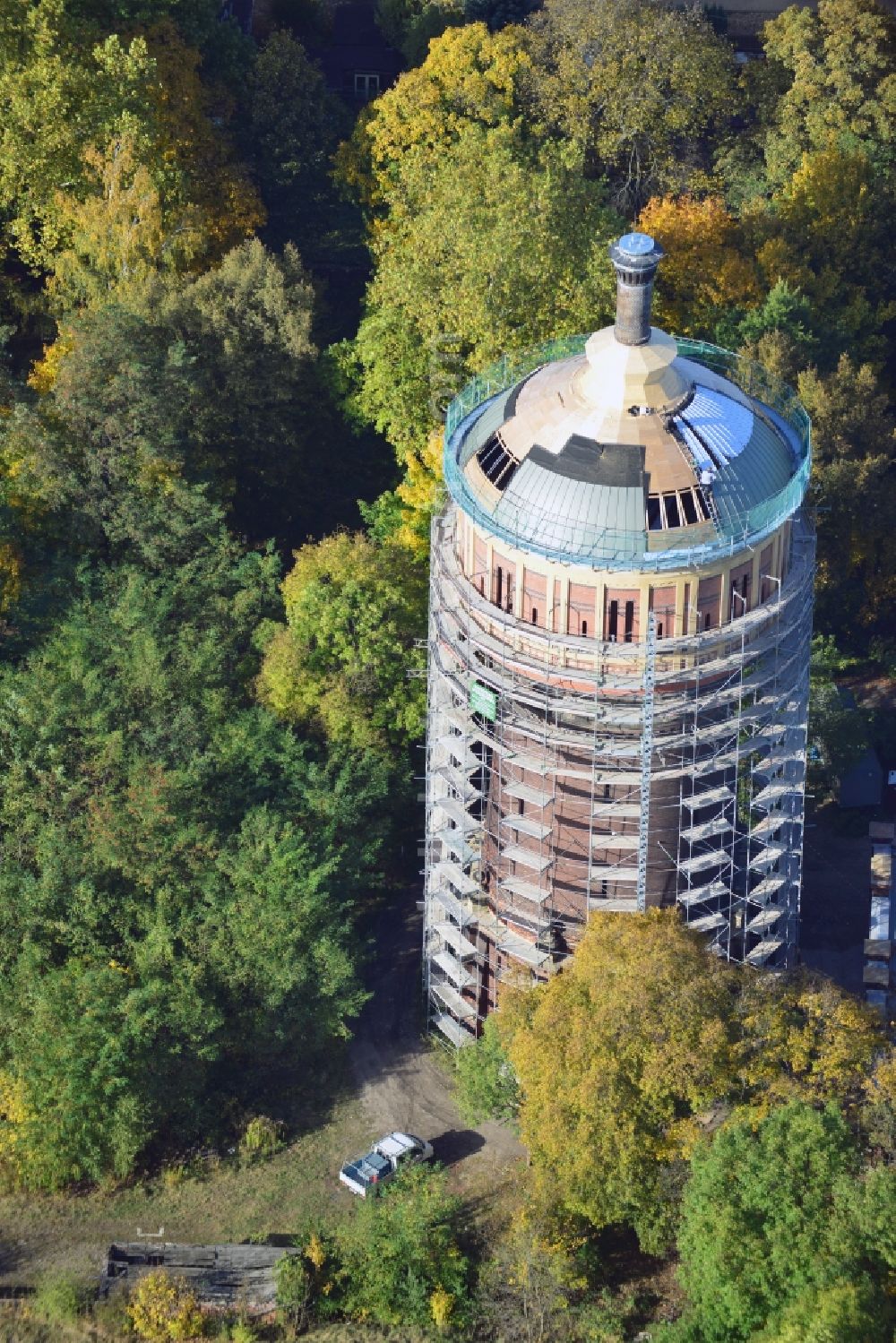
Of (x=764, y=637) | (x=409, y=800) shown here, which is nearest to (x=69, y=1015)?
(x=409, y=800)

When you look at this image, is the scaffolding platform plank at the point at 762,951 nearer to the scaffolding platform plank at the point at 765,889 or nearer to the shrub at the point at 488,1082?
the scaffolding platform plank at the point at 765,889

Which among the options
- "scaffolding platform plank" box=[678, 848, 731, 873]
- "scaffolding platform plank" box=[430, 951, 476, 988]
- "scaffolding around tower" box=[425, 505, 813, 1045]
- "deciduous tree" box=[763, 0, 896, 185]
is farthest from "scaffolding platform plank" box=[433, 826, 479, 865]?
"deciduous tree" box=[763, 0, 896, 185]

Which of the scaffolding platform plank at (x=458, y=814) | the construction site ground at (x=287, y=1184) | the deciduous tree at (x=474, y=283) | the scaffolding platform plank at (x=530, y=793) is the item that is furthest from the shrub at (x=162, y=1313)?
the deciduous tree at (x=474, y=283)

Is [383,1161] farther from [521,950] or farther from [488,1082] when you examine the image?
[521,950]

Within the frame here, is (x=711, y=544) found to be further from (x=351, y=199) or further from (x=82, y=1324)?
(x=351, y=199)

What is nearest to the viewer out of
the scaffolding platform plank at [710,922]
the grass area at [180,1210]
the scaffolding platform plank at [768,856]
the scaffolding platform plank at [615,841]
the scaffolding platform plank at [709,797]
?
the scaffolding platform plank at [709,797]
